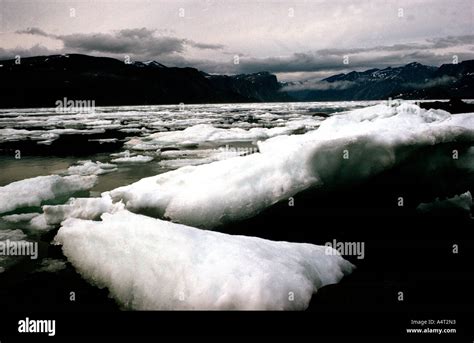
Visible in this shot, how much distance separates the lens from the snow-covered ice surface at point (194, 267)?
125 inches

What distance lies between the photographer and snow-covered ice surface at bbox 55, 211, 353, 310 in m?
3.16

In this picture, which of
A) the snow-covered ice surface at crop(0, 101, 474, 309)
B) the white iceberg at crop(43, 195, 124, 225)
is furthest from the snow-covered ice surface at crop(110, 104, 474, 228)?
the white iceberg at crop(43, 195, 124, 225)

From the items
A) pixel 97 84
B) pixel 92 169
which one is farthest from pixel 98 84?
pixel 92 169

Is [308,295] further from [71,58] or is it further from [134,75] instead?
[71,58]

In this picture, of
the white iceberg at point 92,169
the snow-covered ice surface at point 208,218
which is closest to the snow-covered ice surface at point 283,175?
the snow-covered ice surface at point 208,218

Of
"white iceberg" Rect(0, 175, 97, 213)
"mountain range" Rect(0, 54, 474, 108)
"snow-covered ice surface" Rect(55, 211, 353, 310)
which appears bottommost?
"snow-covered ice surface" Rect(55, 211, 353, 310)

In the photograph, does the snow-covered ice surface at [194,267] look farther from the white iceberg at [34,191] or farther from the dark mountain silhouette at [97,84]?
the dark mountain silhouette at [97,84]

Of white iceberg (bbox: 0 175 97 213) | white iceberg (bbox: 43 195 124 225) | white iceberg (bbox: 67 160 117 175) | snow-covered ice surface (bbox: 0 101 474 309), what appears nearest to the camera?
snow-covered ice surface (bbox: 0 101 474 309)

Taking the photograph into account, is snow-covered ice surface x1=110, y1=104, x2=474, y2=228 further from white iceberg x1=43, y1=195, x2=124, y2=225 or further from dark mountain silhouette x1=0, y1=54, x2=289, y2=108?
dark mountain silhouette x1=0, y1=54, x2=289, y2=108

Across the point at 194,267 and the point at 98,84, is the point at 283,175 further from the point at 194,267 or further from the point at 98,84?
the point at 98,84

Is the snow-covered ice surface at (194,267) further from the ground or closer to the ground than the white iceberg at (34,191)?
closer to the ground

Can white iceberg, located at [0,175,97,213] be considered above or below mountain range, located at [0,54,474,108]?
below

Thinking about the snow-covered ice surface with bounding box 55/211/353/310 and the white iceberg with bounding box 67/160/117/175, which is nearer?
the snow-covered ice surface with bounding box 55/211/353/310

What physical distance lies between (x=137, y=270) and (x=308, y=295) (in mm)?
1565
